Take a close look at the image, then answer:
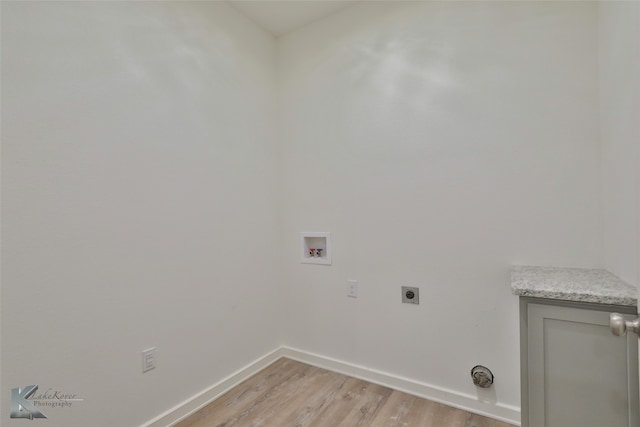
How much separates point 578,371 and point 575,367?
0.01 meters

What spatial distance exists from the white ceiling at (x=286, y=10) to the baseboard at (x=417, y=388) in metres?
2.55

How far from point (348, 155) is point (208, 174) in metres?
0.96

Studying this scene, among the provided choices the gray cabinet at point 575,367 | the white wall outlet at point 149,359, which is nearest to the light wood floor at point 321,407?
the white wall outlet at point 149,359

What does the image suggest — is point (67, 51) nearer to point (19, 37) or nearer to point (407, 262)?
point (19, 37)

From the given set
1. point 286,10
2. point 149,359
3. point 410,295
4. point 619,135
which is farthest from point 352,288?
point 286,10

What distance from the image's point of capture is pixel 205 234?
76.2 inches

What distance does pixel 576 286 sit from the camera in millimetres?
1154

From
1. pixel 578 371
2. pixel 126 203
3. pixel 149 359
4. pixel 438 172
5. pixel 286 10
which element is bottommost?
pixel 149 359

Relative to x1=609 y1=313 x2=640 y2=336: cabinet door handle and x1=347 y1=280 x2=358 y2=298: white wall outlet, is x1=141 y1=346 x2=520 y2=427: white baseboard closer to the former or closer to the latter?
x1=347 y1=280 x2=358 y2=298: white wall outlet

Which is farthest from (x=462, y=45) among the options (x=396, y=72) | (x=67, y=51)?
(x=67, y=51)

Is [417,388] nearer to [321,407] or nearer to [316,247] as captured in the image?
[321,407]

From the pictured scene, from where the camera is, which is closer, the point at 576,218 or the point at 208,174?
the point at 576,218

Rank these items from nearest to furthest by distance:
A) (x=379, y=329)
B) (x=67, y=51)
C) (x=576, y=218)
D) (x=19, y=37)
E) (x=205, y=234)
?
(x=19, y=37), (x=67, y=51), (x=576, y=218), (x=205, y=234), (x=379, y=329)

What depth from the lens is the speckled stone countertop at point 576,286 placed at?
3.36 feet
